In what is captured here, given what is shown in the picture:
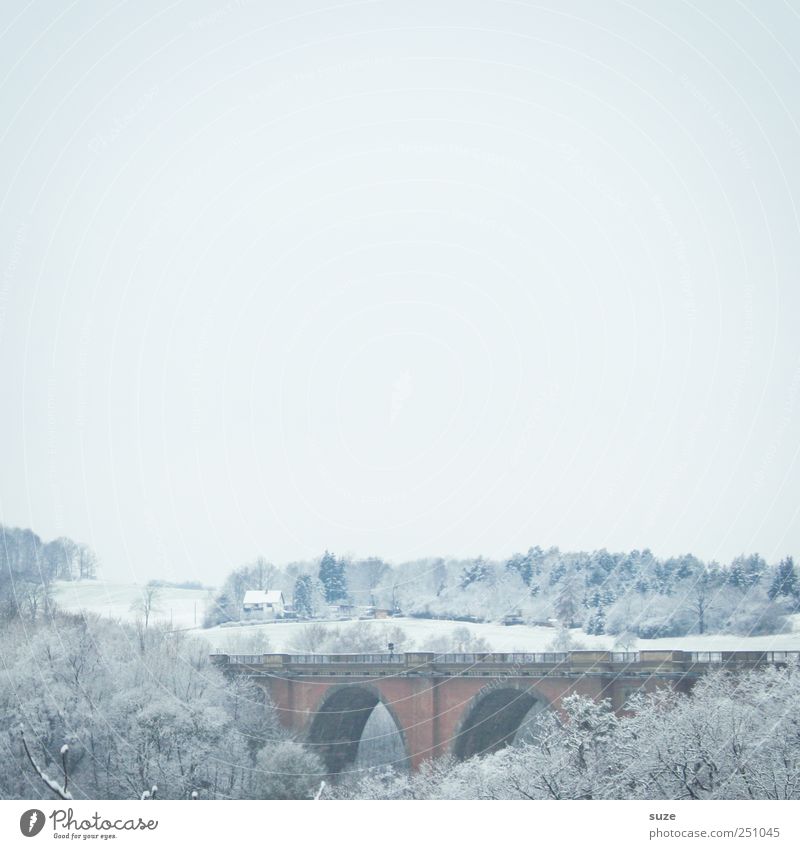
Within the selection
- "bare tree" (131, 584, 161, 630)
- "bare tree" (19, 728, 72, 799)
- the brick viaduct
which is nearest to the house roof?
"bare tree" (131, 584, 161, 630)

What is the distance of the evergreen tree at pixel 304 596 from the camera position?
45000 mm

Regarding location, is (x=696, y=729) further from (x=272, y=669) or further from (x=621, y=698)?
(x=272, y=669)

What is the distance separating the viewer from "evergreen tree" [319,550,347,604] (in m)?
45.2

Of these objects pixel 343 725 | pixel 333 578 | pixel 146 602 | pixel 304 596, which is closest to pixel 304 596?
pixel 304 596

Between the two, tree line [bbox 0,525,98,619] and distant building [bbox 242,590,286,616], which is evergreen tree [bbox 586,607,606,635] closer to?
distant building [bbox 242,590,286,616]

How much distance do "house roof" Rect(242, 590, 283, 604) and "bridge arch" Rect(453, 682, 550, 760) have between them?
42.3ft

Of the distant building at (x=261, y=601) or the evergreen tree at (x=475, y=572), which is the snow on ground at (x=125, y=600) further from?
the evergreen tree at (x=475, y=572)

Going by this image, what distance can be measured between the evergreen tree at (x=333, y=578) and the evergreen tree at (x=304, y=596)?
1.88 feet

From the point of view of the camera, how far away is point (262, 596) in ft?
146

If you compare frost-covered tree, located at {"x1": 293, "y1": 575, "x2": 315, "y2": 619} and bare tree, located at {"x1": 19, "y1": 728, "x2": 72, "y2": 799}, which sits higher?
frost-covered tree, located at {"x1": 293, "y1": 575, "x2": 315, "y2": 619}

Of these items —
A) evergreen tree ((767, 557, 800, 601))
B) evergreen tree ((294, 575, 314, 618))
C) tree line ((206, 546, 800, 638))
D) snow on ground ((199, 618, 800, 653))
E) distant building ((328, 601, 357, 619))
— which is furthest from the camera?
distant building ((328, 601, 357, 619))

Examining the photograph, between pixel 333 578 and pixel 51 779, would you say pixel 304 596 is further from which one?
pixel 51 779
